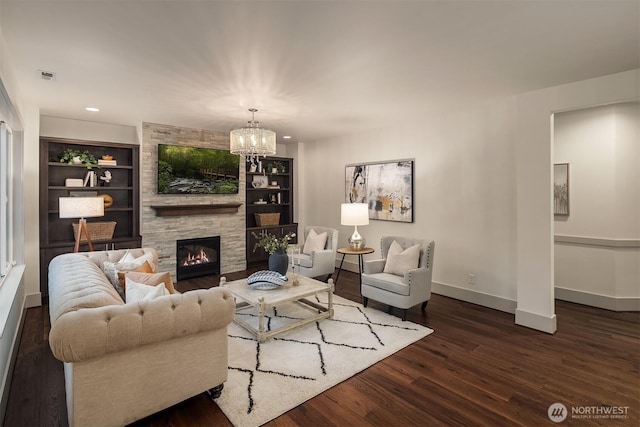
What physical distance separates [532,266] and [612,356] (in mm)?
993

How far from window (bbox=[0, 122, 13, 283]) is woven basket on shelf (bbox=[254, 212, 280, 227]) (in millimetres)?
3661

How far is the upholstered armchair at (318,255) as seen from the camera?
5.01 metres

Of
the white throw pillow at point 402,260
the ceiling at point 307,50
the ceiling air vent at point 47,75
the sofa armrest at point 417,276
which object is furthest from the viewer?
the white throw pillow at point 402,260

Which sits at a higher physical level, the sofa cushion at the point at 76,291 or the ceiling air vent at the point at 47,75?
the ceiling air vent at the point at 47,75

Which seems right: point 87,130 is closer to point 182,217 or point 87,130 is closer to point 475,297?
point 182,217

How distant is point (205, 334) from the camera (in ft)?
7.04

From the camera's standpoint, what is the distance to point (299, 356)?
287 cm

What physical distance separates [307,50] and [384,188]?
320cm

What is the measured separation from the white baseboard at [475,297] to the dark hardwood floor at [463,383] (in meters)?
0.44

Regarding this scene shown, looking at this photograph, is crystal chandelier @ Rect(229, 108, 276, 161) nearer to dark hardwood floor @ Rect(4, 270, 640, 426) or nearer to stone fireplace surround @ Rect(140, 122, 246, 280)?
stone fireplace surround @ Rect(140, 122, 246, 280)

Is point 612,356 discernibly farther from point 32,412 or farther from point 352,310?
point 32,412

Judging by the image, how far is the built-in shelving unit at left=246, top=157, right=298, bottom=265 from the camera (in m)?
6.46

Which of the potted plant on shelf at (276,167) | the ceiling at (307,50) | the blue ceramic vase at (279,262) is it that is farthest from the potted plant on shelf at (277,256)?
the potted plant on shelf at (276,167)

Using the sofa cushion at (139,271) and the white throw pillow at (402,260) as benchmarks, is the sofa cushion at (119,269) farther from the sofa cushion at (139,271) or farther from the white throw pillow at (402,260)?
the white throw pillow at (402,260)
